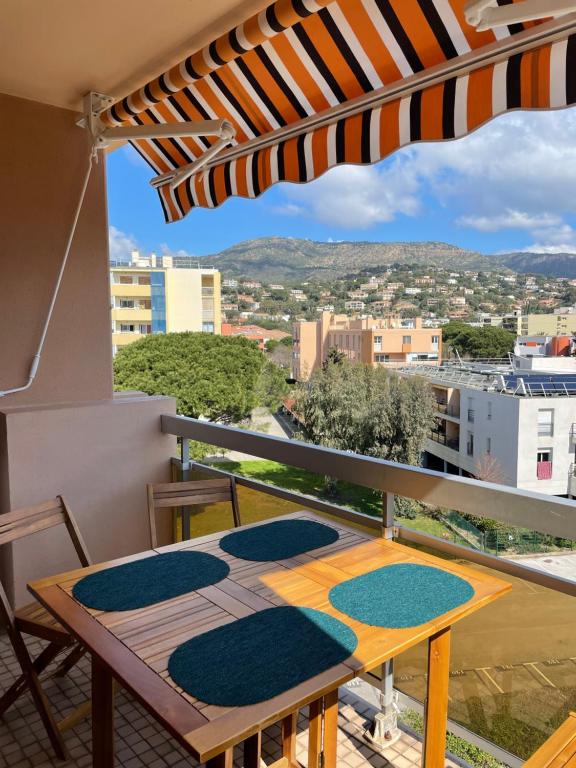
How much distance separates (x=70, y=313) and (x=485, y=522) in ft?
8.45

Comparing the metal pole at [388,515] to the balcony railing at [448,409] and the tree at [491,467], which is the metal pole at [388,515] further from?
the balcony railing at [448,409]

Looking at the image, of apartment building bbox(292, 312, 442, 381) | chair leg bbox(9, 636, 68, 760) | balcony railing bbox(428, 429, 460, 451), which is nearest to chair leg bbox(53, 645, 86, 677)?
chair leg bbox(9, 636, 68, 760)

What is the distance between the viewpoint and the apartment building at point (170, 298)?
33312 millimetres

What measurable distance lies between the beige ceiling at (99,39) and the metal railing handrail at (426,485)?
181cm

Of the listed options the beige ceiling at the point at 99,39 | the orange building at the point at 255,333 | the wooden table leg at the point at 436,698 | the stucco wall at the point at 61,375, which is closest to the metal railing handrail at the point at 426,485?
the wooden table leg at the point at 436,698

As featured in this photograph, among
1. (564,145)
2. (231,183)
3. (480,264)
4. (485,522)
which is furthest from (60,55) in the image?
(564,145)

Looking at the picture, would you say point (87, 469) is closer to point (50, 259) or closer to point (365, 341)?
point (50, 259)

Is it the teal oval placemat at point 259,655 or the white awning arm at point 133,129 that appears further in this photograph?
the white awning arm at point 133,129

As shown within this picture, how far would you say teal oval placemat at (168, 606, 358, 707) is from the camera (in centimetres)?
116

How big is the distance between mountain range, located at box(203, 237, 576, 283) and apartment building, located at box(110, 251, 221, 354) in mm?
1642

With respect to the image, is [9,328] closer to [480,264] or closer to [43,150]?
[43,150]

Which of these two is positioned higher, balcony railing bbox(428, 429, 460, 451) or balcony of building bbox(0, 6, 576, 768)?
balcony of building bbox(0, 6, 576, 768)

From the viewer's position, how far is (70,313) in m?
3.38

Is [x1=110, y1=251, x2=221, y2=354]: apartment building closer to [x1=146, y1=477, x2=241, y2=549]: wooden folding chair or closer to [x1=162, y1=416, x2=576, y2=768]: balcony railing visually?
[x1=146, y1=477, x2=241, y2=549]: wooden folding chair
